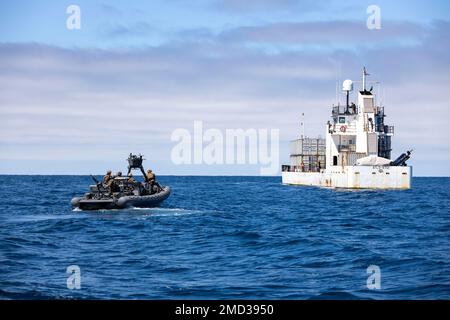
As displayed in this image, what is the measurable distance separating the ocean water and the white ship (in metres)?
42.2

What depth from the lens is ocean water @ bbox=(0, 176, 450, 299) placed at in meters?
17.7

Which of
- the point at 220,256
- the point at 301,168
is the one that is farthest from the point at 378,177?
the point at 220,256

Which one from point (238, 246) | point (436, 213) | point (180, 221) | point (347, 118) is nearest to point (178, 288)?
point (238, 246)

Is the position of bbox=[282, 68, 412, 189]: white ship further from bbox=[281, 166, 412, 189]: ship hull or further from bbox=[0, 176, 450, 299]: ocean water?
bbox=[0, 176, 450, 299]: ocean water

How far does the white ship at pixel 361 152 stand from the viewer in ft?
276

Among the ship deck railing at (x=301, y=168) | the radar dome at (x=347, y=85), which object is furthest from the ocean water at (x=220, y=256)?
the ship deck railing at (x=301, y=168)

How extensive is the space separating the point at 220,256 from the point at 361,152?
70706 millimetres

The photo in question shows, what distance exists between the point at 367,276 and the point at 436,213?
29011 millimetres

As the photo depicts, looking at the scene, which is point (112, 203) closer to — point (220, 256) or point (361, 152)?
point (220, 256)

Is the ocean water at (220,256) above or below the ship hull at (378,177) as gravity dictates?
below

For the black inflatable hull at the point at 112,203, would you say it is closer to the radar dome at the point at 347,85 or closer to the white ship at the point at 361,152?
the white ship at the point at 361,152

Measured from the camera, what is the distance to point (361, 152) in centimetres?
9169

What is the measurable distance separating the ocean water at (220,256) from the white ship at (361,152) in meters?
42.2
